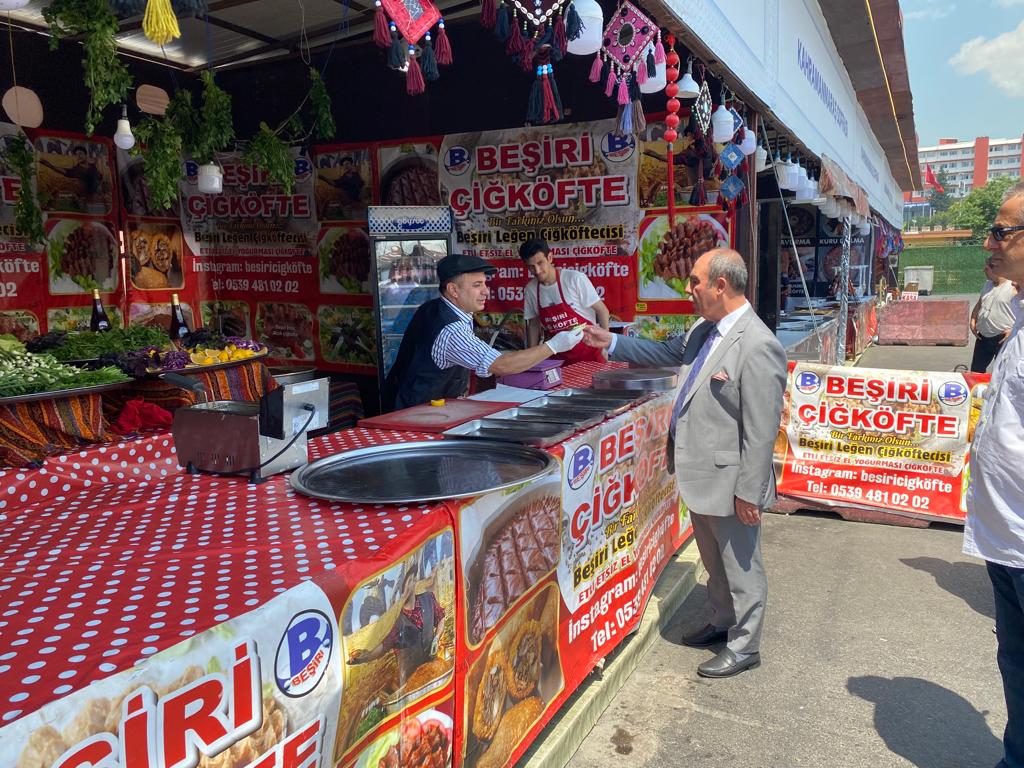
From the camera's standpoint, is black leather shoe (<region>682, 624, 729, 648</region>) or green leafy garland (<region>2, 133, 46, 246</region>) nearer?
black leather shoe (<region>682, 624, 729, 648</region>)

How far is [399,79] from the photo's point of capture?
7840 millimetres

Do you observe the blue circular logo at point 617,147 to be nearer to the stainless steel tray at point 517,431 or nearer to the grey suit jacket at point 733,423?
the grey suit jacket at point 733,423

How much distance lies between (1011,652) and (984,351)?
240 inches

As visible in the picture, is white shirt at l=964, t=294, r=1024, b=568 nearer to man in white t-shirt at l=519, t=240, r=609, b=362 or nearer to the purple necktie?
the purple necktie

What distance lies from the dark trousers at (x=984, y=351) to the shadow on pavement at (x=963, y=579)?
11.3ft

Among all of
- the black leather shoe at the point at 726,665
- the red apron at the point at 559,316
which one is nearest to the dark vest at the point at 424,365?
the black leather shoe at the point at 726,665

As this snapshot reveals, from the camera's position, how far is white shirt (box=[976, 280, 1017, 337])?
23.0 feet

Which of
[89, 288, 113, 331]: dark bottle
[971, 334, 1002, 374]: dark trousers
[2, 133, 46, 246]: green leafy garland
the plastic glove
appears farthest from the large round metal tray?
[971, 334, 1002, 374]: dark trousers

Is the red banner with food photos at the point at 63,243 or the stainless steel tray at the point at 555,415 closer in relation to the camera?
the stainless steel tray at the point at 555,415

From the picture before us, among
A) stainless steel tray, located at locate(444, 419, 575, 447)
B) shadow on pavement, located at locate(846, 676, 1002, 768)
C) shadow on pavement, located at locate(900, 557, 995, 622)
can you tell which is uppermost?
stainless steel tray, located at locate(444, 419, 575, 447)

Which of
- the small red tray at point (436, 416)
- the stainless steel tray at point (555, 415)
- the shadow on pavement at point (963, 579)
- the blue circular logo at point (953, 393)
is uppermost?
the small red tray at point (436, 416)

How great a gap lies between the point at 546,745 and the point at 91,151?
7.59 meters

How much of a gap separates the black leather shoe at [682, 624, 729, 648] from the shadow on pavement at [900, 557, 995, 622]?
5.27 feet

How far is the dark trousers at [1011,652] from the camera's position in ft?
8.25
